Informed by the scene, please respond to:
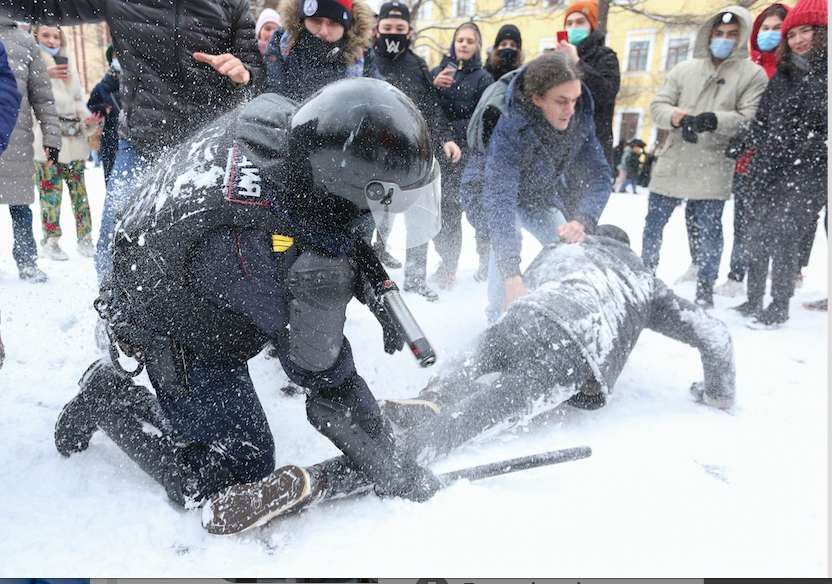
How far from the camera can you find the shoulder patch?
1.36 m

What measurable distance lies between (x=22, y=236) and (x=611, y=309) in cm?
363

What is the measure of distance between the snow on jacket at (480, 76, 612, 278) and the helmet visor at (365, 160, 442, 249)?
1.41 meters

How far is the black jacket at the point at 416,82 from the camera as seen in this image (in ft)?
12.5

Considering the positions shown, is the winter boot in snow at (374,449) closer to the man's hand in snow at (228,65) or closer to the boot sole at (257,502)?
the boot sole at (257,502)

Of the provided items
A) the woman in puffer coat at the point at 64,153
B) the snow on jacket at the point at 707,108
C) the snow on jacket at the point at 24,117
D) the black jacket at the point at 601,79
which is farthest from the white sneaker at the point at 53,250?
the snow on jacket at the point at 707,108

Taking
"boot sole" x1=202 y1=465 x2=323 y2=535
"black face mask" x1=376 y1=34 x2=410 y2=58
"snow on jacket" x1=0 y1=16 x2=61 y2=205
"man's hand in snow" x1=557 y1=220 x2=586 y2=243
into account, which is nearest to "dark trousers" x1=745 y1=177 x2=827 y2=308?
"man's hand in snow" x1=557 y1=220 x2=586 y2=243

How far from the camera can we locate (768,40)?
430 centimetres

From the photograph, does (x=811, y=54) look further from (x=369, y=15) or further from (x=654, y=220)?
(x=369, y=15)

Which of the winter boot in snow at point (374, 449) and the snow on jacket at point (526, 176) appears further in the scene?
the snow on jacket at point (526, 176)

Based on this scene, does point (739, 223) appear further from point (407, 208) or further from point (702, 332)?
point (407, 208)

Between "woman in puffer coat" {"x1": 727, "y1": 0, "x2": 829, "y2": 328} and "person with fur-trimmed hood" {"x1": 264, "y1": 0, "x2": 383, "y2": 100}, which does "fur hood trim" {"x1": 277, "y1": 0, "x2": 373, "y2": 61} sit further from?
"woman in puffer coat" {"x1": 727, "y1": 0, "x2": 829, "y2": 328}

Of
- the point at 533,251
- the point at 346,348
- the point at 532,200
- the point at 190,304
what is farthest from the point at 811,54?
the point at 190,304

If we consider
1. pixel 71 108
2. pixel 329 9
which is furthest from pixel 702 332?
pixel 71 108

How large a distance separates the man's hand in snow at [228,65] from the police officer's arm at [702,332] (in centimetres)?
204
